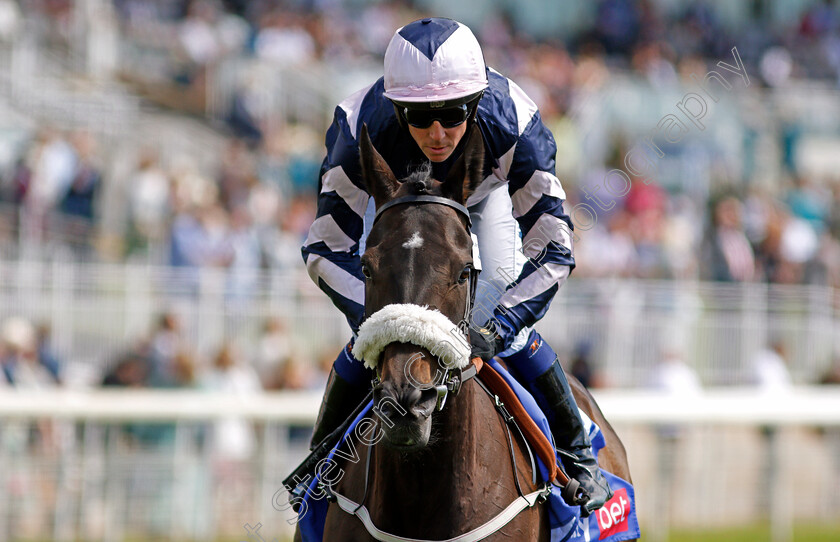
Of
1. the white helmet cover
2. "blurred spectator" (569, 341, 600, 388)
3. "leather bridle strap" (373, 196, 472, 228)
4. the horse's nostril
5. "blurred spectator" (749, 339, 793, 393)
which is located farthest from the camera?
"blurred spectator" (749, 339, 793, 393)

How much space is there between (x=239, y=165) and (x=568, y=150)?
4817 mm

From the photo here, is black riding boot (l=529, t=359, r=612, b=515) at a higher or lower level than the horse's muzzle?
lower

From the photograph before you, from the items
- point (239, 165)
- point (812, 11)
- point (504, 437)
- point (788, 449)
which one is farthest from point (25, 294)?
point (812, 11)

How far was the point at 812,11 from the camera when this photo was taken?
2275cm

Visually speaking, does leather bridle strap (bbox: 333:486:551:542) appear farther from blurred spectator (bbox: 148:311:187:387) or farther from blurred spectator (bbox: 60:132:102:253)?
blurred spectator (bbox: 60:132:102:253)

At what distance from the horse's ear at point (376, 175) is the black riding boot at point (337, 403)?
988 millimetres

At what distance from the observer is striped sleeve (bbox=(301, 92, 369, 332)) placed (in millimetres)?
4316

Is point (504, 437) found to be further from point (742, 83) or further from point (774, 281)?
point (742, 83)

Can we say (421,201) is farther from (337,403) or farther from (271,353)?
(271,353)

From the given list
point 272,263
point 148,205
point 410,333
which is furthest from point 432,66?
point 148,205

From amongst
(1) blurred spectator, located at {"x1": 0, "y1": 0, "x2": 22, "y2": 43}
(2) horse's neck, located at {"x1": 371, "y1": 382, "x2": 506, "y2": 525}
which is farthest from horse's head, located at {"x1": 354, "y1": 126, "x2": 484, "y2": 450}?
(1) blurred spectator, located at {"x1": 0, "y1": 0, "x2": 22, "y2": 43}

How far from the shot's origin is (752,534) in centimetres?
1077

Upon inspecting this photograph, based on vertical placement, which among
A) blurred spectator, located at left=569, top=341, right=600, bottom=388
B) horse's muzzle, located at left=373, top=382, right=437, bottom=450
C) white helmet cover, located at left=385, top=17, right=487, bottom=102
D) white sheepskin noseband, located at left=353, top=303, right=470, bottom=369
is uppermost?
white helmet cover, located at left=385, top=17, right=487, bottom=102

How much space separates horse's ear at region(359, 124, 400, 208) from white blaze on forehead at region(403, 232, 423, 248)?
0.25m
